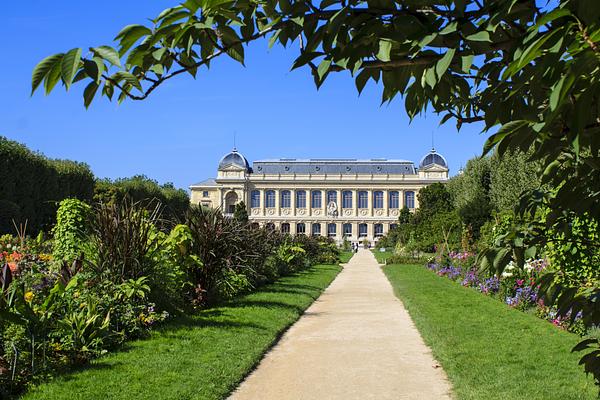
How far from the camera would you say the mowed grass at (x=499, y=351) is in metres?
5.16

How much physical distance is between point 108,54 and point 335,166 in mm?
103289

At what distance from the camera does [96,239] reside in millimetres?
8375

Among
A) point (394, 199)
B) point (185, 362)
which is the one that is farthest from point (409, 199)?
point (185, 362)

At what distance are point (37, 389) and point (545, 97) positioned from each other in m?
4.72

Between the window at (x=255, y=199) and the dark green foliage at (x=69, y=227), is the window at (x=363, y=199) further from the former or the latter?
the dark green foliage at (x=69, y=227)

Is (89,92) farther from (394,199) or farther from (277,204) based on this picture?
(277,204)

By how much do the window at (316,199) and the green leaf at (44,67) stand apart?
330 ft

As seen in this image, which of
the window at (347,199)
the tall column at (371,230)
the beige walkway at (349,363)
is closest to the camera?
the beige walkway at (349,363)

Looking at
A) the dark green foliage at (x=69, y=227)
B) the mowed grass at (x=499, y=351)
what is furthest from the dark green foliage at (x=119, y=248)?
the mowed grass at (x=499, y=351)

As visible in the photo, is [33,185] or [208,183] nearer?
[33,185]

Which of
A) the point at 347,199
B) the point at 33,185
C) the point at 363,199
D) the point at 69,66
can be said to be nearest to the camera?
the point at 69,66

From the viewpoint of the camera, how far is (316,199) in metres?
102

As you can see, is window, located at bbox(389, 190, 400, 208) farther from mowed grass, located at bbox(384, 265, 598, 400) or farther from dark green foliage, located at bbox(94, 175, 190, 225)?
mowed grass, located at bbox(384, 265, 598, 400)

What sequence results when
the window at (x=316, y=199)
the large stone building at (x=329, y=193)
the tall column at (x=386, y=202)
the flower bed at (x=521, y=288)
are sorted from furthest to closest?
the window at (x=316, y=199), the tall column at (x=386, y=202), the large stone building at (x=329, y=193), the flower bed at (x=521, y=288)
